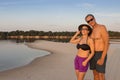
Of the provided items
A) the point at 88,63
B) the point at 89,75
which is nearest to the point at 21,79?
the point at 89,75

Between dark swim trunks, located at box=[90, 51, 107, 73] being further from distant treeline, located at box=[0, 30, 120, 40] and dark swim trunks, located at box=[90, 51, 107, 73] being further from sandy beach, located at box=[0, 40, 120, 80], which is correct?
distant treeline, located at box=[0, 30, 120, 40]

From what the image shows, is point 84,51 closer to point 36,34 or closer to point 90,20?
point 90,20

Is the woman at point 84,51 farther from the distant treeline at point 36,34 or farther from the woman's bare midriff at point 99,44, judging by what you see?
the distant treeline at point 36,34

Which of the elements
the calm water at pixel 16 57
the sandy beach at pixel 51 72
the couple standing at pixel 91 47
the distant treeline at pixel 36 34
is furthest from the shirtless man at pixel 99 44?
the distant treeline at pixel 36 34

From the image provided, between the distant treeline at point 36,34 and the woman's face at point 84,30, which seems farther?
the distant treeline at point 36,34

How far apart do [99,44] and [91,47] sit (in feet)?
0.82

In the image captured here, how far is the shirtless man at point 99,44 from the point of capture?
6.60 metres

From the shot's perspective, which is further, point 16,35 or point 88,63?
point 16,35

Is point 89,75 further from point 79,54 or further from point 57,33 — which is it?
point 57,33

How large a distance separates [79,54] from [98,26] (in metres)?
0.78

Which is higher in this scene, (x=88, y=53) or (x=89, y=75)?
(x=88, y=53)

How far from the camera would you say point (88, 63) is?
6820 millimetres

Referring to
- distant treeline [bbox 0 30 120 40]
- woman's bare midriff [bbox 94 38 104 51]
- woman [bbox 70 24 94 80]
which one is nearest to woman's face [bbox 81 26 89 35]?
woman [bbox 70 24 94 80]

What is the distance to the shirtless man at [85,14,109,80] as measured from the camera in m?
6.60
